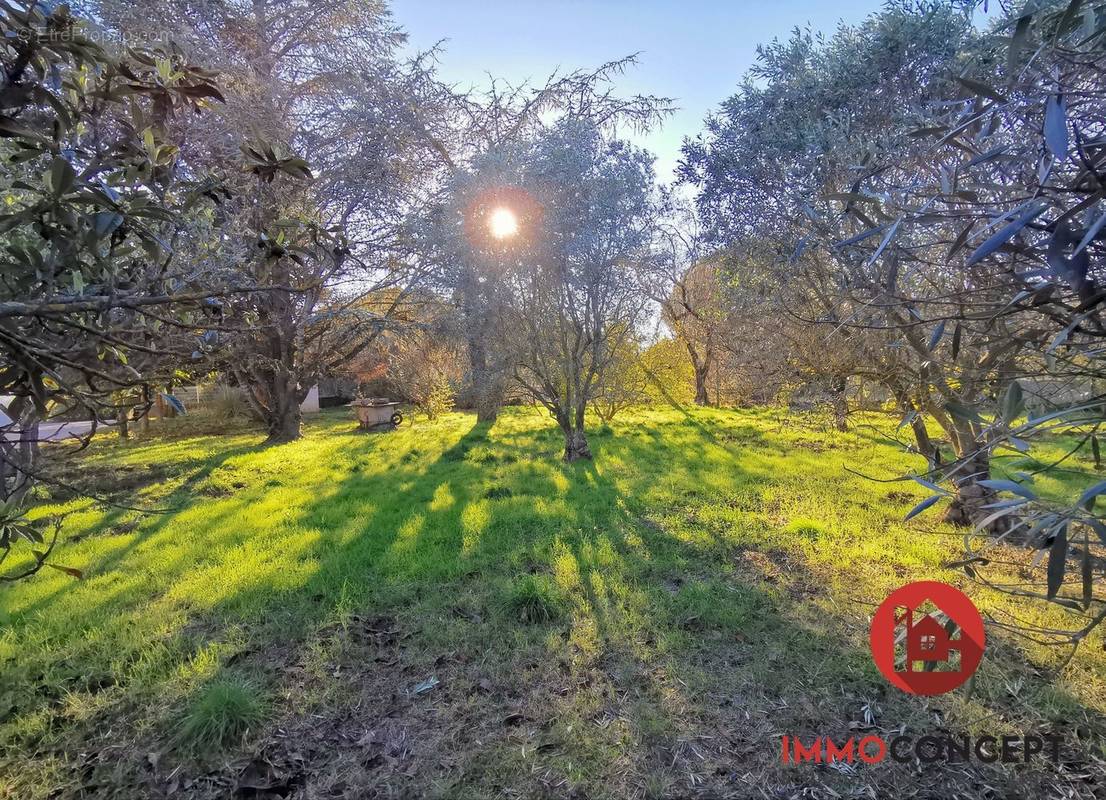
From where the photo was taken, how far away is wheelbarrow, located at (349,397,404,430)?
1475 cm

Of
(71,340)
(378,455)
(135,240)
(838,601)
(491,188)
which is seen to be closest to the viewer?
(71,340)

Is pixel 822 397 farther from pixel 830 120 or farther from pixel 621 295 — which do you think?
pixel 621 295

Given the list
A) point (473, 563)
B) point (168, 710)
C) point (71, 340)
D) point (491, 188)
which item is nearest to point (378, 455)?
point (491, 188)

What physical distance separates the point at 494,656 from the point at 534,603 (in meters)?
0.52

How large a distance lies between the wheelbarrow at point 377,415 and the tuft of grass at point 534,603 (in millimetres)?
11958

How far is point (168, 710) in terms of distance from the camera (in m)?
2.37

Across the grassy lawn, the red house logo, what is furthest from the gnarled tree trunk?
the red house logo

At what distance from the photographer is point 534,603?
3.27 meters

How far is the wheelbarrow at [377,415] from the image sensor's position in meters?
14.8

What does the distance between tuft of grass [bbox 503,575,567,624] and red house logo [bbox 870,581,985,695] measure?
1.82 m

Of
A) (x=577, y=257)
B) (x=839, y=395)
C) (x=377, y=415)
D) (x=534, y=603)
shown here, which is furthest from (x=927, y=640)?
(x=377, y=415)

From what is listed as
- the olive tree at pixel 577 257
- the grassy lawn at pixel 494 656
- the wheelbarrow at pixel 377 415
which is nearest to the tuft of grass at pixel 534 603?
the grassy lawn at pixel 494 656

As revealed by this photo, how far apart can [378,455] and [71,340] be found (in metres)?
7.98

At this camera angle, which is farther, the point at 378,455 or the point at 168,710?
the point at 378,455
